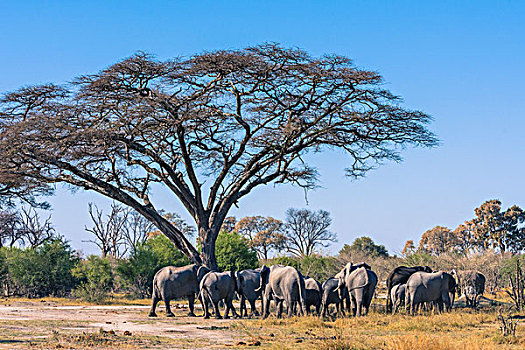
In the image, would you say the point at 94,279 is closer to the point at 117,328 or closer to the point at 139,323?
the point at 139,323

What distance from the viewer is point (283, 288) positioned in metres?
17.5

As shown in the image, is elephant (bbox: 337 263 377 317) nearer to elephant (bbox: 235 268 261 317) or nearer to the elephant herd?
the elephant herd

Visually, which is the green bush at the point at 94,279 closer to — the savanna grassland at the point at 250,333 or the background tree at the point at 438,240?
the savanna grassland at the point at 250,333

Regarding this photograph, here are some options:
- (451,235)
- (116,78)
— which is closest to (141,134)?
(116,78)

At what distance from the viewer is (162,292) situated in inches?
775

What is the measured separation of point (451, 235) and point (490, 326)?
65.5 m

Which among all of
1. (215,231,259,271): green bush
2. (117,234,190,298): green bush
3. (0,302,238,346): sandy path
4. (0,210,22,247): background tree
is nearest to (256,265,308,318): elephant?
(0,302,238,346): sandy path

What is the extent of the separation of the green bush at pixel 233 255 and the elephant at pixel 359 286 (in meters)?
12.2

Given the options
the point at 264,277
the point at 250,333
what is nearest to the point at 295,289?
the point at 264,277

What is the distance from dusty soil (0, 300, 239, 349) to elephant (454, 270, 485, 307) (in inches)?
402

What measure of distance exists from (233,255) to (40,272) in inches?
371

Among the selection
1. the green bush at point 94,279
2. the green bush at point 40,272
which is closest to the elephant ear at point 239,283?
the green bush at point 94,279

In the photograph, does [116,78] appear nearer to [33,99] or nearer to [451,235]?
[33,99]

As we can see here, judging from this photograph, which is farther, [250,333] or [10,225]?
[10,225]
